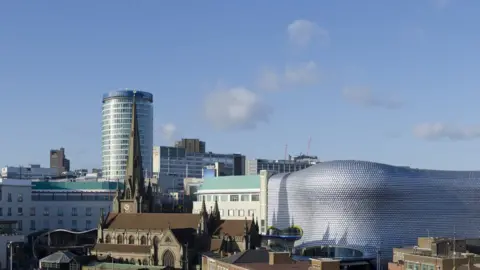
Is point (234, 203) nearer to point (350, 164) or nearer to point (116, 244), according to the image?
point (350, 164)

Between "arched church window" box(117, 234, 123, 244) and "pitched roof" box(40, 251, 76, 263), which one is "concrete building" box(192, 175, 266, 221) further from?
"pitched roof" box(40, 251, 76, 263)

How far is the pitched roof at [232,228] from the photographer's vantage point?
4923 inches

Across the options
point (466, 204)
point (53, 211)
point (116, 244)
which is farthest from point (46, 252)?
point (466, 204)

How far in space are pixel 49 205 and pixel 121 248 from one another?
62516 millimetres

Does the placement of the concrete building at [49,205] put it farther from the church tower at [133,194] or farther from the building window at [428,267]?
the building window at [428,267]

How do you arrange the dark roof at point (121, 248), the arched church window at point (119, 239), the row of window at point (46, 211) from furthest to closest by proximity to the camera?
the row of window at point (46, 211)
the arched church window at point (119, 239)
the dark roof at point (121, 248)

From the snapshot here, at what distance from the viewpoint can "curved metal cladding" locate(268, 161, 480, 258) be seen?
15412cm

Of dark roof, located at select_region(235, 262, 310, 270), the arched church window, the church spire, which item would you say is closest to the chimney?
dark roof, located at select_region(235, 262, 310, 270)

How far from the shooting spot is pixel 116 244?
13388cm

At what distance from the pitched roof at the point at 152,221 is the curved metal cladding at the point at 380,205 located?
37.0m

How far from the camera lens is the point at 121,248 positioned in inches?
5182

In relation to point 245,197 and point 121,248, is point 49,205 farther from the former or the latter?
point 121,248

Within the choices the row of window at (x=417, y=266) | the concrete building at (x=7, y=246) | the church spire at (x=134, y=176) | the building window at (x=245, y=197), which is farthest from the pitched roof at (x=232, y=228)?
the building window at (x=245, y=197)

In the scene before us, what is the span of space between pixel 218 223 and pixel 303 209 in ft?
127
